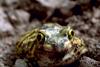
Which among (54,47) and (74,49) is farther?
(74,49)

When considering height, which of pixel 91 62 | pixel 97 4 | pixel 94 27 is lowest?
pixel 91 62

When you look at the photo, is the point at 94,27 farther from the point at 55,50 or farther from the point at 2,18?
the point at 55,50

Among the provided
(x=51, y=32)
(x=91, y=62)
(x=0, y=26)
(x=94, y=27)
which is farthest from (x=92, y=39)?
(x=0, y=26)

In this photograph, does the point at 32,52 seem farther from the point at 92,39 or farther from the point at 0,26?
the point at 0,26

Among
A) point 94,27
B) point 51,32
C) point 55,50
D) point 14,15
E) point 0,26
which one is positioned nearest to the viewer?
point 55,50

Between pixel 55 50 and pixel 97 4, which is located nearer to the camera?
pixel 55 50

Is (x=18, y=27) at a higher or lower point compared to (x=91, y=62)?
higher

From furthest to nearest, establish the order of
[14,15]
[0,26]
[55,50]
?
1. [14,15]
2. [0,26]
3. [55,50]
